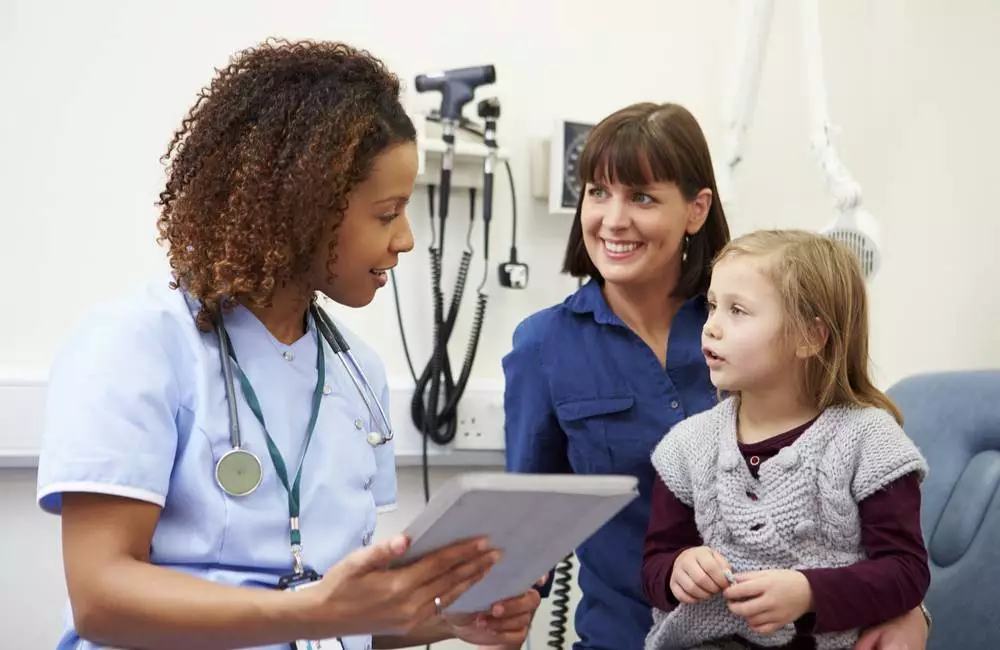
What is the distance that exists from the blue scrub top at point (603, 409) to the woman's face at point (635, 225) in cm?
9

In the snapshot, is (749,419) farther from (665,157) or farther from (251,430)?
(251,430)

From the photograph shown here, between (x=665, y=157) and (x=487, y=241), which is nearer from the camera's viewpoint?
(x=665, y=157)

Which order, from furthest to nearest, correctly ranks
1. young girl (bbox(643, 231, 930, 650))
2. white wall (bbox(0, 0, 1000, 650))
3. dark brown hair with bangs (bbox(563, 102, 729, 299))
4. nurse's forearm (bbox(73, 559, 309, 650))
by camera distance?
white wall (bbox(0, 0, 1000, 650))
dark brown hair with bangs (bbox(563, 102, 729, 299))
young girl (bbox(643, 231, 930, 650))
nurse's forearm (bbox(73, 559, 309, 650))

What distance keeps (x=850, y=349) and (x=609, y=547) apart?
1.61ft

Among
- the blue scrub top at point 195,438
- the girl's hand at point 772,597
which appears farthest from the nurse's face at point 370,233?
the girl's hand at point 772,597

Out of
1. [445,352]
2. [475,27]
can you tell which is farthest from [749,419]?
[475,27]

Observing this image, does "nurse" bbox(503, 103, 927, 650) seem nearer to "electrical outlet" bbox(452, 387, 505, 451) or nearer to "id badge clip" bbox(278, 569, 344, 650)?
"electrical outlet" bbox(452, 387, 505, 451)

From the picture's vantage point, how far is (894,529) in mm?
1084

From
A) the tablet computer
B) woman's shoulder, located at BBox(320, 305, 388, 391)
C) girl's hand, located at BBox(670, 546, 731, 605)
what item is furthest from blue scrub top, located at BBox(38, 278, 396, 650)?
girl's hand, located at BBox(670, 546, 731, 605)

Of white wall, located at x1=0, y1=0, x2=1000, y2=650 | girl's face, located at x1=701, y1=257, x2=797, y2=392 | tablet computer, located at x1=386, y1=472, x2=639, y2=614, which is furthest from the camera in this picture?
white wall, located at x1=0, y1=0, x2=1000, y2=650

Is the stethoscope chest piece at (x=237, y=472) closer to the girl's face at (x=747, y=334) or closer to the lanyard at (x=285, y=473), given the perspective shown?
the lanyard at (x=285, y=473)

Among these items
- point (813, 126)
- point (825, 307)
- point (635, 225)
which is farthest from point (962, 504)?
point (813, 126)

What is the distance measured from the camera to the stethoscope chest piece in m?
0.95

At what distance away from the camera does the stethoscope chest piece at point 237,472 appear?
3.13 feet
